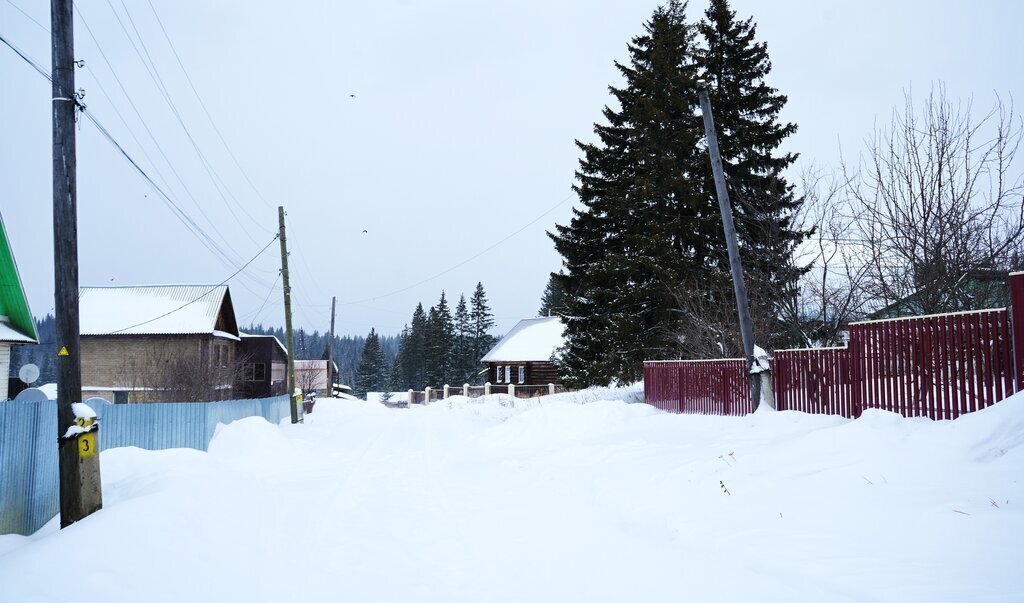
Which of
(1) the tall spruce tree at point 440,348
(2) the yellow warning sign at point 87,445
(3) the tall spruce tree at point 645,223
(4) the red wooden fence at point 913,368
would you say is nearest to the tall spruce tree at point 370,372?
(1) the tall spruce tree at point 440,348

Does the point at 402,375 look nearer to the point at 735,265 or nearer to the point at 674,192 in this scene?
the point at 674,192

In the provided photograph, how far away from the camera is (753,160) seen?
22.5m

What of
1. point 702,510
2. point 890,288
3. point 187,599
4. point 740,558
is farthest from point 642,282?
point 187,599

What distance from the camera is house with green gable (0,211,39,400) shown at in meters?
17.0

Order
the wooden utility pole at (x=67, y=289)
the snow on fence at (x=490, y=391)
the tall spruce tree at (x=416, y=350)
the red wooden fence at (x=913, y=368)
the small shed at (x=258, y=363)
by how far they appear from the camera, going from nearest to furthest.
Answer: the wooden utility pole at (x=67, y=289), the red wooden fence at (x=913, y=368), the snow on fence at (x=490, y=391), the small shed at (x=258, y=363), the tall spruce tree at (x=416, y=350)

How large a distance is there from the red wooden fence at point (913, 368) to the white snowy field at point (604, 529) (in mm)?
745

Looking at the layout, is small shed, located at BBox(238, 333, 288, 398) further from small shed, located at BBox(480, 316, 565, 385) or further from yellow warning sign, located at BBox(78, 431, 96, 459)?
yellow warning sign, located at BBox(78, 431, 96, 459)

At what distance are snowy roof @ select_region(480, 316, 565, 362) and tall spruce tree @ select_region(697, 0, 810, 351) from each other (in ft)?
93.3

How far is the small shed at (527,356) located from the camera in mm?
51500

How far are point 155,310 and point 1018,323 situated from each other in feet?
138

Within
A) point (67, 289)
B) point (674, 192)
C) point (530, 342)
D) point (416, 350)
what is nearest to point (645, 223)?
point (674, 192)

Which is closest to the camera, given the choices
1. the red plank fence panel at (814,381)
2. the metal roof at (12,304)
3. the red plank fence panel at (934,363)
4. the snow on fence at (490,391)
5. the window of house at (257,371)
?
the red plank fence panel at (934,363)

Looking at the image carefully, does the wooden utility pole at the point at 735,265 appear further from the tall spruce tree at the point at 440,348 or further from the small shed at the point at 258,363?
the tall spruce tree at the point at 440,348

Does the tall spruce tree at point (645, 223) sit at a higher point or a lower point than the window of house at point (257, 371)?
higher
